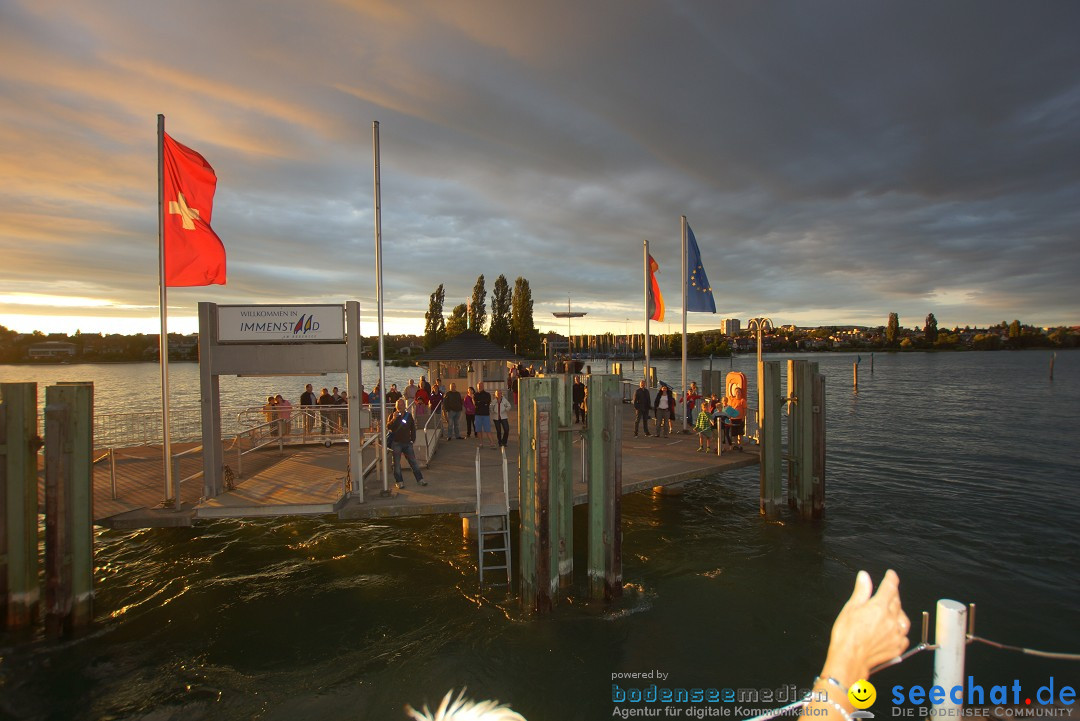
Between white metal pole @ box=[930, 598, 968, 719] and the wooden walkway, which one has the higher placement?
white metal pole @ box=[930, 598, 968, 719]

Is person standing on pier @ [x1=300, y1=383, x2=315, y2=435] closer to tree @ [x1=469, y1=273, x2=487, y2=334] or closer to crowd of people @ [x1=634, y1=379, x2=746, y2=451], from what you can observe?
crowd of people @ [x1=634, y1=379, x2=746, y2=451]

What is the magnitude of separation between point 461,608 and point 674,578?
4523 mm

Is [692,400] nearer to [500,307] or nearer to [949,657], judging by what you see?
[949,657]

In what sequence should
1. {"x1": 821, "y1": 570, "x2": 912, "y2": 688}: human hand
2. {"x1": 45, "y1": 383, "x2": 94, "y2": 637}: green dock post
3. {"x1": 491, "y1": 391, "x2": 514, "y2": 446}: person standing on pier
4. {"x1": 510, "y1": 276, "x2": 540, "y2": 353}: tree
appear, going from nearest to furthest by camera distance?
1. {"x1": 821, "y1": 570, "x2": 912, "y2": 688}: human hand
2. {"x1": 45, "y1": 383, "x2": 94, "y2": 637}: green dock post
3. {"x1": 491, "y1": 391, "x2": 514, "y2": 446}: person standing on pier
4. {"x1": 510, "y1": 276, "x2": 540, "y2": 353}: tree

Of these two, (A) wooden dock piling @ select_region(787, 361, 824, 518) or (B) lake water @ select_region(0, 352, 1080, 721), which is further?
(A) wooden dock piling @ select_region(787, 361, 824, 518)

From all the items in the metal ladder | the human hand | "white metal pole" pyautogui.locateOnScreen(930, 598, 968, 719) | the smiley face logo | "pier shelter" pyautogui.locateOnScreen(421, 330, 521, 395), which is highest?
"pier shelter" pyautogui.locateOnScreen(421, 330, 521, 395)

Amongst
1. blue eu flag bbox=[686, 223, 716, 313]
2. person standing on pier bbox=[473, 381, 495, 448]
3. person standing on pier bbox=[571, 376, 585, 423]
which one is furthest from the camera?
blue eu flag bbox=[686, 223, 716, 313]

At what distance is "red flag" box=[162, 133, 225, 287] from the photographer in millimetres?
10625

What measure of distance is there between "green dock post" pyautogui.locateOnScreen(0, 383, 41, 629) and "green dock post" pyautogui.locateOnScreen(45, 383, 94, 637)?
0.35 m

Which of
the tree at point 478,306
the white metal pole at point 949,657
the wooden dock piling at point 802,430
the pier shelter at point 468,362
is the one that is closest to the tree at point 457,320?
the tree at point 478,306

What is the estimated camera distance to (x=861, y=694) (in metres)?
2.59

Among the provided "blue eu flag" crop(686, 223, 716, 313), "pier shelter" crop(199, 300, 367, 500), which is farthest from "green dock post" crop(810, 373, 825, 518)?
"pier shelter" crop(199, 300, 367, 500)

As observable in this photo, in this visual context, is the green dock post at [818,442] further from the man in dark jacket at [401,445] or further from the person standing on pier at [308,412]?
the person standing on pier at [308,412]

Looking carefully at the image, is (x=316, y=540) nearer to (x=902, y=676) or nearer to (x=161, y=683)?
(x=161, y=683)
